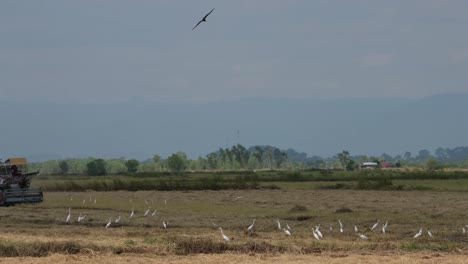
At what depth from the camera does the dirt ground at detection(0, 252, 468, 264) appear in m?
21.4

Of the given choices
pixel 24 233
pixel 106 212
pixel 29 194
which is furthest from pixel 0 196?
pixel 24 233

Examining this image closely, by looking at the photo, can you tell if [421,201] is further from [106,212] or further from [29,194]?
[29,194]

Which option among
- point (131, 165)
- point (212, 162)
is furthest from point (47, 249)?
point (212, 162)

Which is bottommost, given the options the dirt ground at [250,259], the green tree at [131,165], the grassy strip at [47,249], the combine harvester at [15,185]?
the dirt ground at [250,259]

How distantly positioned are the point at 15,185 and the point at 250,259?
1039 inches

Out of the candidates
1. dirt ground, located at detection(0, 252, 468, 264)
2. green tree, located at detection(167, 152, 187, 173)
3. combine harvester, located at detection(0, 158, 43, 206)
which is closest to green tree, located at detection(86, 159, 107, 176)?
green tree, located at detection(167, 152, 187, 173)

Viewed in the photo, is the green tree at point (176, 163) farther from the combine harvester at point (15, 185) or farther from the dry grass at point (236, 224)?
the combine harvester at point (15, 185)

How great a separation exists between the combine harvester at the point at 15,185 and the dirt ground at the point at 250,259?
22.1m

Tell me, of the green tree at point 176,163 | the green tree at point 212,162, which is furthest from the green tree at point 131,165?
the green tree at point 212,162

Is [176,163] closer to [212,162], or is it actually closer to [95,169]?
[212,162]

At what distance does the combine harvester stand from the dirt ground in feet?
72.5

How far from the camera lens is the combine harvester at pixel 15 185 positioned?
4366 cm

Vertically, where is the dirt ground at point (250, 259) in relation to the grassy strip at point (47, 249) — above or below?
below

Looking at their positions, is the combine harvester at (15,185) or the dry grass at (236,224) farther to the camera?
the combine harvester at (15,185)
